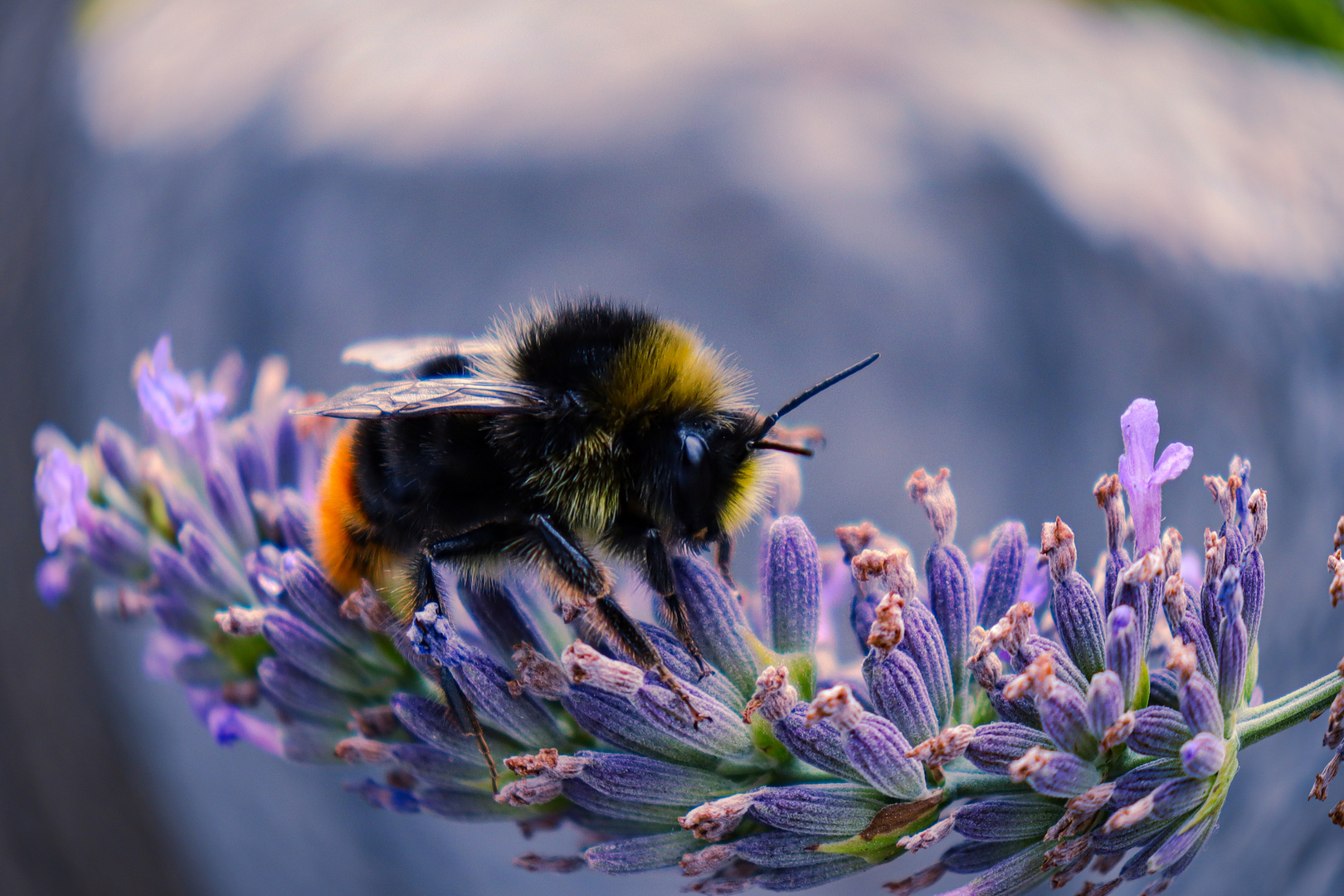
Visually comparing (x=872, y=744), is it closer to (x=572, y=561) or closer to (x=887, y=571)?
(x=887, y=571)

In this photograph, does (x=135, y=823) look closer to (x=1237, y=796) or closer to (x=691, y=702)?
(x=691, y=702)

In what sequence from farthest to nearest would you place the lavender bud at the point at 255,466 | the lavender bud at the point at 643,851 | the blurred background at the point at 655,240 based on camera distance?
the blurred background at the point at 655,240, the lavender bud at the point at 255,466, the lavender bud at the point at 643,851

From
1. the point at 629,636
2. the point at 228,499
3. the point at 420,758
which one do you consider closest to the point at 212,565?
the point at 228,499

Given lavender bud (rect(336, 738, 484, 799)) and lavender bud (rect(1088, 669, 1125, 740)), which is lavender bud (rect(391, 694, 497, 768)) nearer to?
lavender bud (rect(336, 738, 484, 799))

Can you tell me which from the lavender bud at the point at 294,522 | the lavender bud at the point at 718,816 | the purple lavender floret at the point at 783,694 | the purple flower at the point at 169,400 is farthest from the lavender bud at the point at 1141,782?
the purple flower at the point at 169,400

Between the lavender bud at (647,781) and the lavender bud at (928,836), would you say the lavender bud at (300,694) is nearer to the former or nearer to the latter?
the lavender bud at (647,781)

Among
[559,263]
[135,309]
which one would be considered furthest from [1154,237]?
[135,309]
